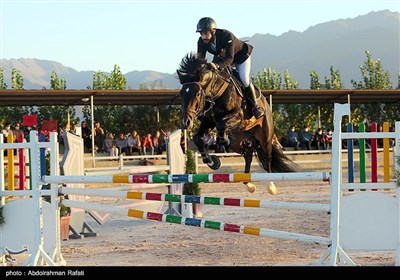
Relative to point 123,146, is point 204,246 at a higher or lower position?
lower

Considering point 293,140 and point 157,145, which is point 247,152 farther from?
point 293,140

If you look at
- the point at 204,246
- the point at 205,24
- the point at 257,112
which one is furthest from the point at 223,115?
the point at 204,246

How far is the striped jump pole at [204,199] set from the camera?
4.88 metres

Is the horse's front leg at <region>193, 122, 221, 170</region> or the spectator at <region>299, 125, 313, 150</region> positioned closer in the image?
the horse's front leg at <region>193, 122, 221, 170</region>

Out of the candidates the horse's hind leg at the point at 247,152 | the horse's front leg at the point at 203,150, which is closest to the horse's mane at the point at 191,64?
the horse's front leg at the point at 203,150

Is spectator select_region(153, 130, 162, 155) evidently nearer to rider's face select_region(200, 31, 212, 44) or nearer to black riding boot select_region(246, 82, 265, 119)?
black riding boot select_region(246, 82, 265, 119)

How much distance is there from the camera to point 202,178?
5.16m

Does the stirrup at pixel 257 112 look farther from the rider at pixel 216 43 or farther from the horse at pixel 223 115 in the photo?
the rider at pixel 216 43

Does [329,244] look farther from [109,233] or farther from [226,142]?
[109,233]

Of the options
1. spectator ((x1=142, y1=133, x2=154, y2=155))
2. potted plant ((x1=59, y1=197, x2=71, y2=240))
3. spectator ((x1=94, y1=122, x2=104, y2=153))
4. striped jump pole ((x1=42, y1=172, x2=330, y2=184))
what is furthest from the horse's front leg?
spectator ((x1=94, y1=122, x2=104, y2=153))

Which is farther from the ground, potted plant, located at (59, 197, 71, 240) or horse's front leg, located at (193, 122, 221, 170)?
horse's front leg, located at (193, 122, 221, 170)

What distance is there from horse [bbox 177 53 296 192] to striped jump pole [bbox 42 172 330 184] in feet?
5.19

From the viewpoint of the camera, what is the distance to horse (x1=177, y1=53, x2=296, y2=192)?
23.3 feet

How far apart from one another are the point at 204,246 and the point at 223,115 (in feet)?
4.83
